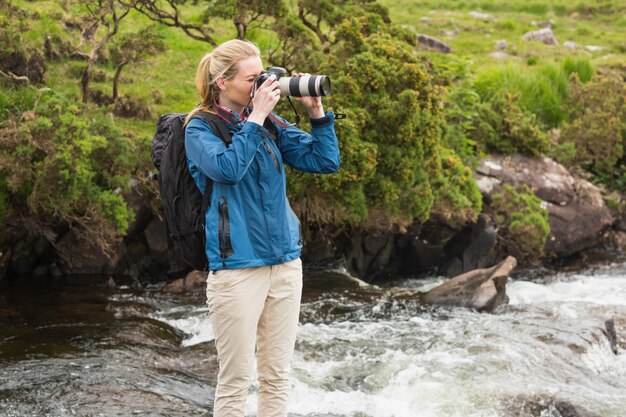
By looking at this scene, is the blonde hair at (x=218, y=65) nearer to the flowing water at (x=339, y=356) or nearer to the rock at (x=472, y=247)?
the flowing water at (x=339, y=356)

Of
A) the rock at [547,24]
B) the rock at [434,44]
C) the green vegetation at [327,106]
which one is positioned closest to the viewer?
the green vegetation at [327,106]

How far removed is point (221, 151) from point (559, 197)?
1367 centimetres

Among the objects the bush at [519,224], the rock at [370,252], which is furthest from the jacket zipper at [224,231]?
the bush at [519,224]

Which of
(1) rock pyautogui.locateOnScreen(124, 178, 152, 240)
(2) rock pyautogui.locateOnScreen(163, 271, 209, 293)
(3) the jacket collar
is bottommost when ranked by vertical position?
(2) rock pyautogui.locateOnScreen(163, 271, 209, 293)

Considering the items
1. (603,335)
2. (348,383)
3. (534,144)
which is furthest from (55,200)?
(534,144)

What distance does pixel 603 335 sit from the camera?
392 inches

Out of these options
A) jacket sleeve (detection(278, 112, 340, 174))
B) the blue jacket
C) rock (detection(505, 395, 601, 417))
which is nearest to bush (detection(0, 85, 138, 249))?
rock (detection(505, 395, 601, 417))

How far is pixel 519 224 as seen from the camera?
15.3 meters

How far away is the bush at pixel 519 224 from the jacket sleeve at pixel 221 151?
11.7m

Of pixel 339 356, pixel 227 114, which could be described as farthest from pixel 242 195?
pixel 339 356

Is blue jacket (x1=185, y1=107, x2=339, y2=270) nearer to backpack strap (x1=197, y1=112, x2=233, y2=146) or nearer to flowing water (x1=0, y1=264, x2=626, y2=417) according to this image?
backpack strap (x1=197, y1=112, x2=233, y2=146)

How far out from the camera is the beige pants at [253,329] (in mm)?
4328

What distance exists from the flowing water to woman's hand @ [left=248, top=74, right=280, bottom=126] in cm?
339

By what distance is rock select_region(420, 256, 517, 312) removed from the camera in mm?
11375
